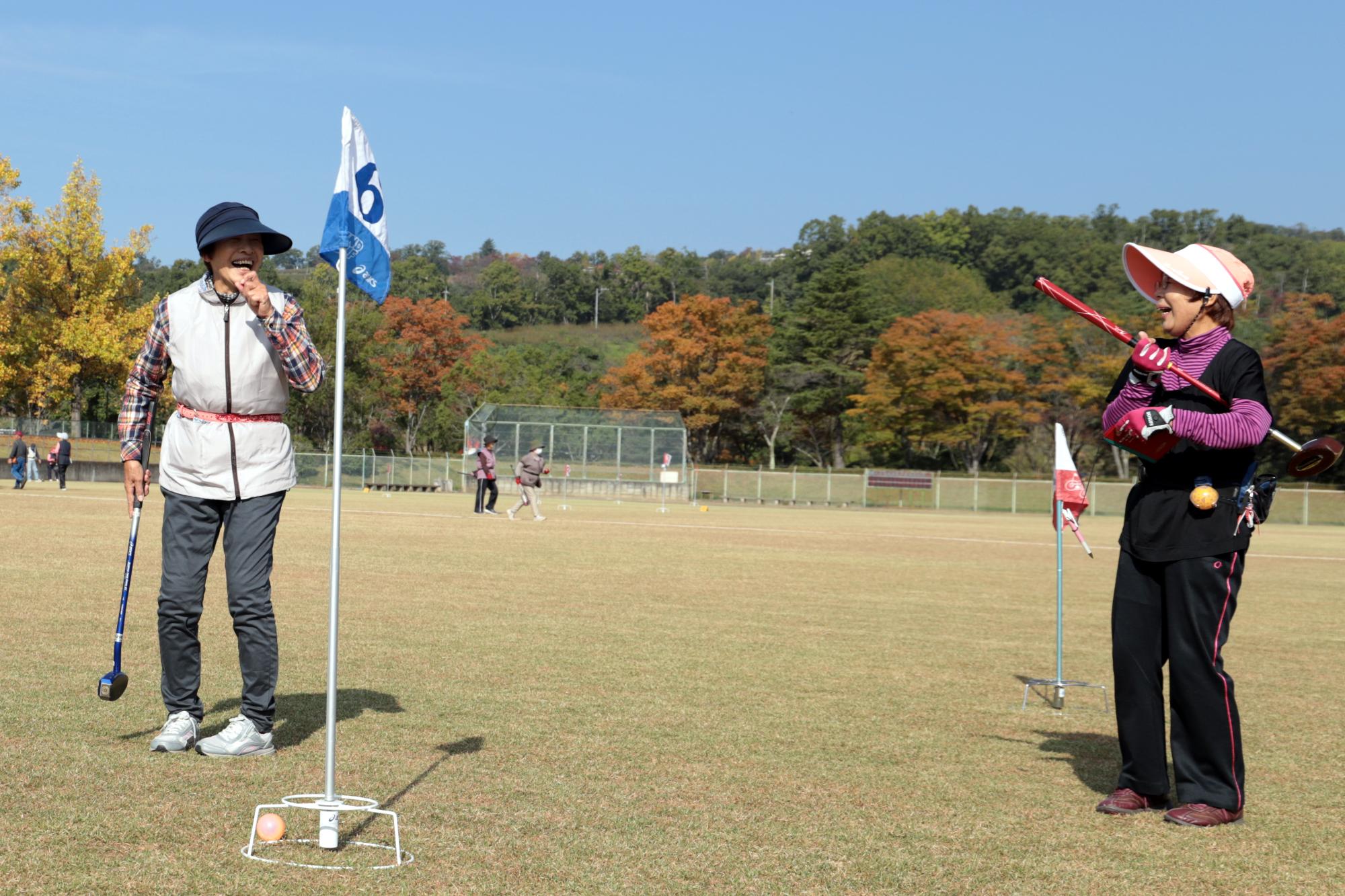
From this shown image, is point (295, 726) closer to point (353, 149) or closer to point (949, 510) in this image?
point (353, 149)

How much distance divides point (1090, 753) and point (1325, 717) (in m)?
2.07

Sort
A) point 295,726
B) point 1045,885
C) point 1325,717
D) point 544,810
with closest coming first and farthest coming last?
1. point 1045,885
2. point 544,810
3. point 295,726
4. point 1325,717

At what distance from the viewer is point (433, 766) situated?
5.62 meters

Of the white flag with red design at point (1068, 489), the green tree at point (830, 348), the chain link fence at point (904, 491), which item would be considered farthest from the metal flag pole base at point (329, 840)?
the green tree at point (830, 348)

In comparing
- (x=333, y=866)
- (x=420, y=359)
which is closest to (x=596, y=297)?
(x=420, y=359)

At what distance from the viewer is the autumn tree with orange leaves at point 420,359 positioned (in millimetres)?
81062

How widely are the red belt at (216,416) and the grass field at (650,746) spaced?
4.45ft

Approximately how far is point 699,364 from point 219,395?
7377 cm

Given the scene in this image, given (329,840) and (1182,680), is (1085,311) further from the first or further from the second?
(329,840)

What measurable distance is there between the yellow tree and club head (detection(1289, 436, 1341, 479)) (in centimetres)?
5497

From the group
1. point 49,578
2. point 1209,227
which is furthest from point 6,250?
point 1209,227

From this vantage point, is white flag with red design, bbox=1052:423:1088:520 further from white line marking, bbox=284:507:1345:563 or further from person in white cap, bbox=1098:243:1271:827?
white line marking, bbox=284:507:1345:563

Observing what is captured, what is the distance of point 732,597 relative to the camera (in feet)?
46.7

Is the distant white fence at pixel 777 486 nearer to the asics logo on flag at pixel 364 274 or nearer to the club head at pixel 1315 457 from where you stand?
the club head at pixel 1315 457
